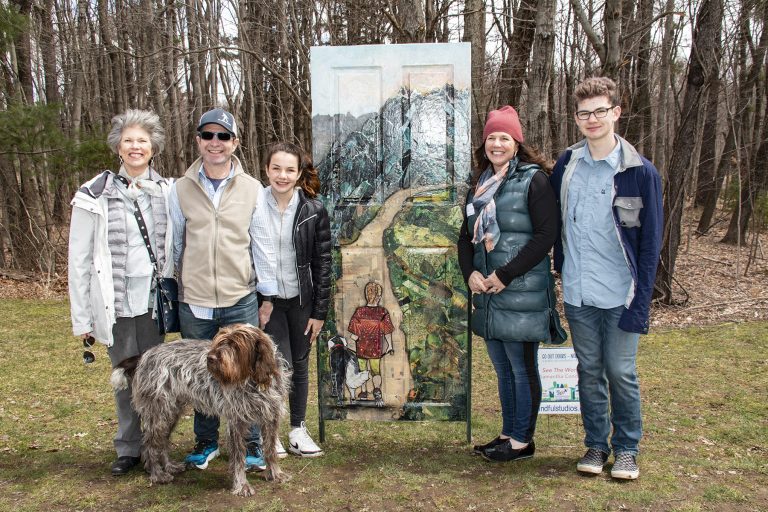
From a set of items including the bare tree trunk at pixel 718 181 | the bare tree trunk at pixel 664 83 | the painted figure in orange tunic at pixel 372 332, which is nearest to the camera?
the painted figure in orange tunic at pixel 372 332

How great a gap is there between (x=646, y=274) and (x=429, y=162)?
1.44m

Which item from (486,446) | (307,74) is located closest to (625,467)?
(486,446)

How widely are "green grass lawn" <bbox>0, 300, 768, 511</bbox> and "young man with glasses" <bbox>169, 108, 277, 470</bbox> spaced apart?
1.88 ft

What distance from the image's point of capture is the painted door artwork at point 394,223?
3.71 meters

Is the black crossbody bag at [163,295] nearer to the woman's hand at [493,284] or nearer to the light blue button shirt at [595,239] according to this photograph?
the woman's hand at [493,284]

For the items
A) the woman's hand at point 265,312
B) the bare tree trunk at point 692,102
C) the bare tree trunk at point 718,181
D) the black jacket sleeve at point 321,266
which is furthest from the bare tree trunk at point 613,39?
the bare tree trunk at point 718,181

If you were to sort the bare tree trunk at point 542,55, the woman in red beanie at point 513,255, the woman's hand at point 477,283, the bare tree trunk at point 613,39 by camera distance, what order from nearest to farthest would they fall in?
the woman in red beanie at point 513,255 → the woman's hand at point 477,283 → the bare tree trunk at point 542,55 → the bare tree trunk at point 613,39

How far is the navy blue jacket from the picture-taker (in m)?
3.17

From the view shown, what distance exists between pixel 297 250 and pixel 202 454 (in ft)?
4.62

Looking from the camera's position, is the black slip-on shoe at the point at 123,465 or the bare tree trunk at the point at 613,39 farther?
the bare tree trunk at the point at 613,39

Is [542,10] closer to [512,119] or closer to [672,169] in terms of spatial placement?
[672,169]

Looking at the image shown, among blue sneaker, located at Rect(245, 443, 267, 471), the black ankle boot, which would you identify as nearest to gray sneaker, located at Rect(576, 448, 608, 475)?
the black ankle boot

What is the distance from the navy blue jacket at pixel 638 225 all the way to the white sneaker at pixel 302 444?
6.76 feet

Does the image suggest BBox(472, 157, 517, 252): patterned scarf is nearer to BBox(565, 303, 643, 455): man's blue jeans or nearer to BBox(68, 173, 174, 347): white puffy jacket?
BBox(565, 303, 643, 455): man's blue jeans
